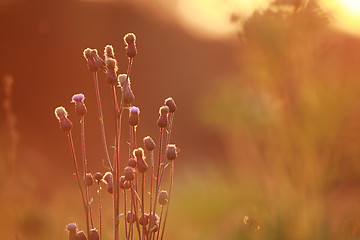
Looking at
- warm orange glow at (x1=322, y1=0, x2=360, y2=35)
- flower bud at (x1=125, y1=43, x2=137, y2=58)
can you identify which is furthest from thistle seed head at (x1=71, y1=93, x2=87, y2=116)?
warm orange glow at (x1=322, y1=0, x2=360, y2=35)

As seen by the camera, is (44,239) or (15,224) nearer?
(15,224)

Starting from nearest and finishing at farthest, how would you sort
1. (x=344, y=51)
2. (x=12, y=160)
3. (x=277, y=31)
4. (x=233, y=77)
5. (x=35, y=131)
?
(x=12, y=160), (x=277, y=31), (x=344, y=51), (x=233, y=77), (x=35, y=131)

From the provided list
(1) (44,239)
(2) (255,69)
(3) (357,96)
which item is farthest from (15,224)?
(3) (357,96)

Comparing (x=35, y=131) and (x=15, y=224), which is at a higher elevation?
(x=35, y=131)

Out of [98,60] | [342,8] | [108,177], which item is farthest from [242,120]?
[98,60]

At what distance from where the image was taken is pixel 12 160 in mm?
1685

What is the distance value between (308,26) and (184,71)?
3.79 m

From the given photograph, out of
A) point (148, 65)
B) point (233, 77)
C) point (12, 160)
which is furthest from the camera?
point (148, 65)

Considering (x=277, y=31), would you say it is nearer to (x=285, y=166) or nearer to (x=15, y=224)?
(x=285, y=166)

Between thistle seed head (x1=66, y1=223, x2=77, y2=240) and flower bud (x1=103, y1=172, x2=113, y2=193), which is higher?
flower bud (x1=103, y1=172, x2=113, y2=193)

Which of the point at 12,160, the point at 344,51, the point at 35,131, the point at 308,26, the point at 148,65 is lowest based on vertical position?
the point at 12,160

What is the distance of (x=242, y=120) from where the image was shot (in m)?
2.96

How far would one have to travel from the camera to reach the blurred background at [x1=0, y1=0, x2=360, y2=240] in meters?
2.18

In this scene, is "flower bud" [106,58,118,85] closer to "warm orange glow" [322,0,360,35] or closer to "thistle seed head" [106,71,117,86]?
"thistle seed head" [106,71,117,86]
